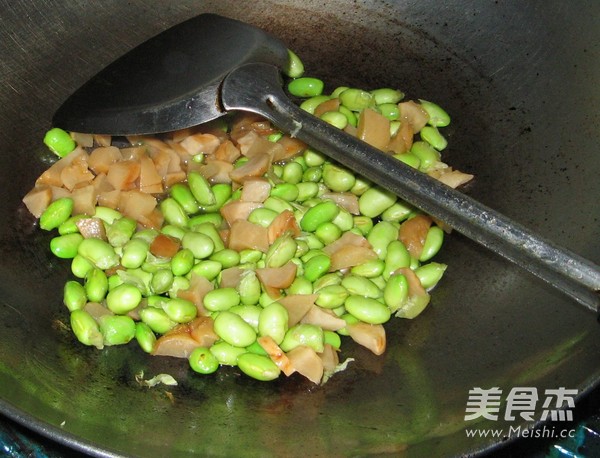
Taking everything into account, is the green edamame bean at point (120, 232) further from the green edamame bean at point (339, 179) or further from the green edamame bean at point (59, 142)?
the green edamame bean at point (339, 179)

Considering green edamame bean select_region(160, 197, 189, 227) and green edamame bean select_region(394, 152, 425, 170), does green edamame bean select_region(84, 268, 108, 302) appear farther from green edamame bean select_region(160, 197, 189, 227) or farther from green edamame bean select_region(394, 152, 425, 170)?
green edamame bean select_region(394, 152, 425, 170)

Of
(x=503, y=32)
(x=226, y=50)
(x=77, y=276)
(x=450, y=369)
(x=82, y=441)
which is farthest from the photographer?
(x=503, y=32)

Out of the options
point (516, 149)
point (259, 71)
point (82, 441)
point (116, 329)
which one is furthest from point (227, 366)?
point (516, 149)

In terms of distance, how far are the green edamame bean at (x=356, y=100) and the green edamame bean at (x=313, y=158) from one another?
13cm

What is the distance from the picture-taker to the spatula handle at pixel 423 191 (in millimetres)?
923

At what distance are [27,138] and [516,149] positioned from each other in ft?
2.91

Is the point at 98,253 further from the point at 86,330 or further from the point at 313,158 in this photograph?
the point at 313,158

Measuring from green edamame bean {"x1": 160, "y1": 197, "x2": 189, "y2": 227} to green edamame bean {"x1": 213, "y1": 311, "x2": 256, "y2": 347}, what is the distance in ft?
0.73

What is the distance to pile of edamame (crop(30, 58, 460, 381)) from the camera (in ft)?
3.83

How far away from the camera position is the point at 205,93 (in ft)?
4.32

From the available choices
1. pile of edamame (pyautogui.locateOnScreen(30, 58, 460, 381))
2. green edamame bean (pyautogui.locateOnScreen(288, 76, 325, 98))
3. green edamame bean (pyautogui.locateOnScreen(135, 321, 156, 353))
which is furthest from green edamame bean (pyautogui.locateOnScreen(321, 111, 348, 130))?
green edamame bean (pyautogui.locateOnScreen(135, 321, 156, 353))

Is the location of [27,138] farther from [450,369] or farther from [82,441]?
[450,369]

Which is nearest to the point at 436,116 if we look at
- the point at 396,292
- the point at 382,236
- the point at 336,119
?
the point at 336,119

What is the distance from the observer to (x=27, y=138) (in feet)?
4.65
